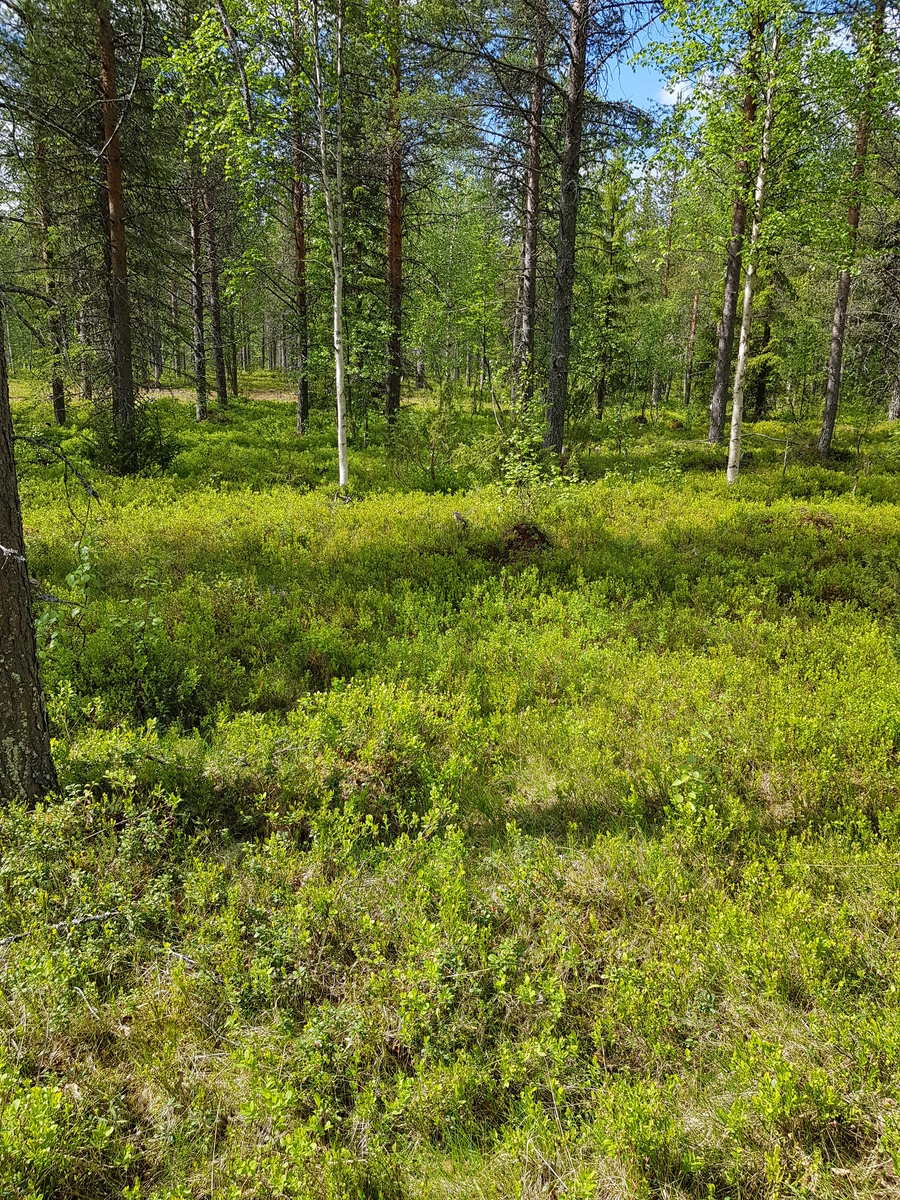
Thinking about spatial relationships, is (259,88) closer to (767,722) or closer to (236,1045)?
(767,722)

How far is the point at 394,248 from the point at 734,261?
30.4ft

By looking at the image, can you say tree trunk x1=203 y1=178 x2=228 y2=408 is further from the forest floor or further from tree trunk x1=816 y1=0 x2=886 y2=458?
tree trunk x1=816 y1=0 x2=886 y2=458

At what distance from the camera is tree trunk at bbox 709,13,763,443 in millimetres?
12555

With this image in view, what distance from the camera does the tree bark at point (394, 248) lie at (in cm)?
1429

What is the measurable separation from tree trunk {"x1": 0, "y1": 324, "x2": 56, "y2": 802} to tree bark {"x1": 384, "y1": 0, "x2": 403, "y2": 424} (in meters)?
13.6

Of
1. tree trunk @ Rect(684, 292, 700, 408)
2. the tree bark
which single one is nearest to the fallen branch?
the tree bark

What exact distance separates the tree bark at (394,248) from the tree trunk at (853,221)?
32.9 feet

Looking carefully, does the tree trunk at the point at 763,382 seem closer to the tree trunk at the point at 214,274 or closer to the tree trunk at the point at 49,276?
the tree trunk at the point at 214,274

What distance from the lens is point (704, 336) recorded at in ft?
90.4

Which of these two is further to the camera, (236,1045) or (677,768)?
(677,768)

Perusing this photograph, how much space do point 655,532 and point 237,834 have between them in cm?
815

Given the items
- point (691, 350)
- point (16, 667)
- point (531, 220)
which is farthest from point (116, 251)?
point (691, 350)

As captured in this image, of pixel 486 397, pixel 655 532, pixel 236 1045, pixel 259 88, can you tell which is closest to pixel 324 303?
pixel 259 88

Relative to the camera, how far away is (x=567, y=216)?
12188 millimetres
